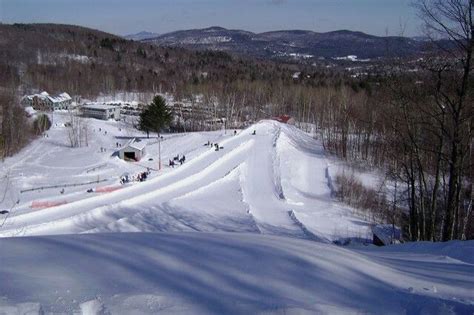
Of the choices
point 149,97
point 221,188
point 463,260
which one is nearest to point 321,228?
point 221,188

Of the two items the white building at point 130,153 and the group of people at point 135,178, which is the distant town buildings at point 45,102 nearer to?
the white building at point 130,153

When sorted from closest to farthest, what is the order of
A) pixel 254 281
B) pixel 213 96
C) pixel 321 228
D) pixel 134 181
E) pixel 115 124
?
pixel 254 281 < pixel 321 228 < pixel 134 181 < pixel 115 124 < pixel 213 96

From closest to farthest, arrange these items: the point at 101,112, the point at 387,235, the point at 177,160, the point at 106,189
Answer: the point at 387,235
the point at 106,189
the point at 177,160
the point at 101,112

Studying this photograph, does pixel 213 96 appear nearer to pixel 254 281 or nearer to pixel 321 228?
pixel 321 228

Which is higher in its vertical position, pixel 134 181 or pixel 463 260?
pixel 463 260

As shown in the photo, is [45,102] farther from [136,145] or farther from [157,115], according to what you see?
[136,145]

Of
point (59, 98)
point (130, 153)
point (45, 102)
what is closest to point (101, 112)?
point (45, 102)

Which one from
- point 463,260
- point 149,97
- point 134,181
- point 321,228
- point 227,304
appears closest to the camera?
point 227,304
